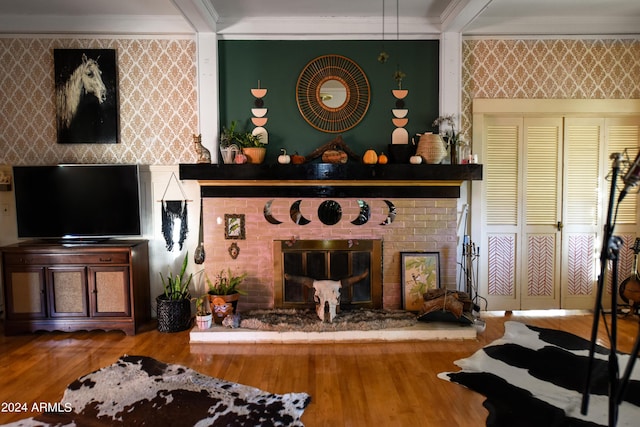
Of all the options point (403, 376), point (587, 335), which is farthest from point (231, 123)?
point (587, 335)

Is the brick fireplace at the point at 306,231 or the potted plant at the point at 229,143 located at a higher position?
the potted plant at the point at 229,143

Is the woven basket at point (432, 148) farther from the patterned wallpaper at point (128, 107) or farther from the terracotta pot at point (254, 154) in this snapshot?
the patterned wallpaper at point (128, 107)

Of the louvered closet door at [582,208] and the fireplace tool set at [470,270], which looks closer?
the fireplace tool set at [470,270]

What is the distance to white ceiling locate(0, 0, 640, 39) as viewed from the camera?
12.5 feet

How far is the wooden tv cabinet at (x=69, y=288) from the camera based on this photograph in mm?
3758

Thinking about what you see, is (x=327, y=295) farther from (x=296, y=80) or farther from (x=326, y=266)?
(x=296, y=80)

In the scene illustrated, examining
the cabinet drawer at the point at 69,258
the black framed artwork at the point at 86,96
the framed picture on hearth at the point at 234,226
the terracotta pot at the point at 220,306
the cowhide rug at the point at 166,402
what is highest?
the black framed artwork at the point at 86,96

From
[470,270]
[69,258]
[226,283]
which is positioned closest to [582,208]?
[470,270]

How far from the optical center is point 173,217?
4.21m

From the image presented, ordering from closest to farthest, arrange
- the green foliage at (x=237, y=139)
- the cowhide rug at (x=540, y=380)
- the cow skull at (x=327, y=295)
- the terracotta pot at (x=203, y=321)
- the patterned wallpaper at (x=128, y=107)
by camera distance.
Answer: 1. the cowhide rug at (x=540, y=380)
2. the terracotta pot at (x=203, y=321)
3. the cow skull at (x=327, y=295)
4. the green foliage at (x=237, y=139)
5. the patterned wallpaper at (x=128, y=107)

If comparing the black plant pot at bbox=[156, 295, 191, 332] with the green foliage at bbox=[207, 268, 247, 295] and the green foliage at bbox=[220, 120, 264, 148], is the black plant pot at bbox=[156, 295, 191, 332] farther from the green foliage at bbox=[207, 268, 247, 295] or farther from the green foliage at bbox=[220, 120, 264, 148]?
the green foliage at bbox=[220, 120, 264, 148]

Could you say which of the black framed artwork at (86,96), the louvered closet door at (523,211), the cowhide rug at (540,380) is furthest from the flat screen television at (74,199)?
the louvered closet door at (523,211)

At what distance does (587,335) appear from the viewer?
149 inches

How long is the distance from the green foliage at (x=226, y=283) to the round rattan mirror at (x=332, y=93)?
66.9 inches
